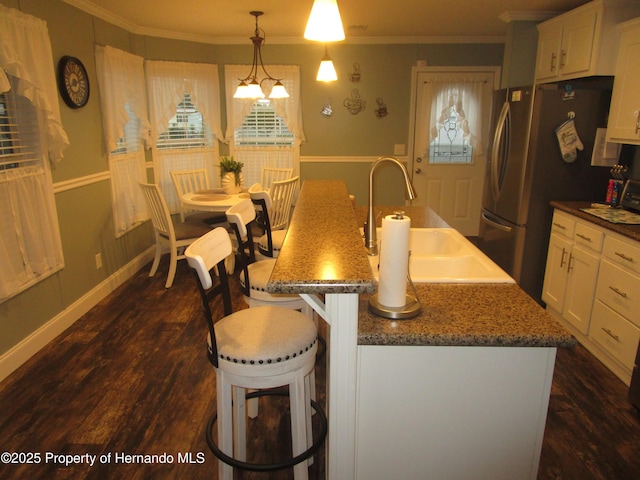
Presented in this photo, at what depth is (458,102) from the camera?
5355mm

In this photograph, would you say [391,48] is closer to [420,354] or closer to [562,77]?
[562,77]

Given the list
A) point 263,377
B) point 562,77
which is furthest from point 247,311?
point 562,77

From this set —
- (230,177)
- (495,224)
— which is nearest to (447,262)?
A: (495,224)

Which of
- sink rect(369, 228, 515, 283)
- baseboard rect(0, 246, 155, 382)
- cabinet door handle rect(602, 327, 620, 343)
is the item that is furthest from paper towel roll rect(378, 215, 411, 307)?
baseboard rect(0, 246, 155, 382)

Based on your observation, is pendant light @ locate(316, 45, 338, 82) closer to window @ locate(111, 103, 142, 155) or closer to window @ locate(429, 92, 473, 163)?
window @ locate(111, 103, 142, 155)

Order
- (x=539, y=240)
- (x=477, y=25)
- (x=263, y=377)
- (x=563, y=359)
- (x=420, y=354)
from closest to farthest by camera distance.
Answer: (x=420, y=354) → (x=263, y=377) → (x=563, y=359) → (x=539, y=240) → (x=477, y=25)

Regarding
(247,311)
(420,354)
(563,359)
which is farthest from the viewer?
(563,359)

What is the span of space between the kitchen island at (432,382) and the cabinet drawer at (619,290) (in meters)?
1.44

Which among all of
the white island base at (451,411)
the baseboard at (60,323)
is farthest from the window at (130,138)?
the white island base at (451,411)

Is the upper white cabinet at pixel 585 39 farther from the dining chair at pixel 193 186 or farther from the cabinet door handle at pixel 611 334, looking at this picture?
Answer: the dining chair at pixel 193 186

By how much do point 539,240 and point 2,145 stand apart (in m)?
3.77

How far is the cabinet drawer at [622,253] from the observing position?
8.08ft

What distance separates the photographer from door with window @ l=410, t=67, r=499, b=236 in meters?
5.30

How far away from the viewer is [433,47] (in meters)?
5.22
